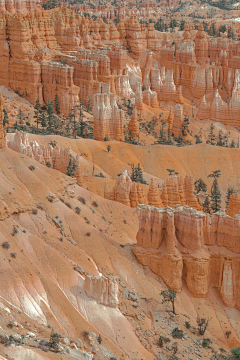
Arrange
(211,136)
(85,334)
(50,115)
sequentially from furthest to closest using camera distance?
(211,136)
(50,115)
(85,334)

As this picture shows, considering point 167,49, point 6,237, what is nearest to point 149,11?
point 167,49

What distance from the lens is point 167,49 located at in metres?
123

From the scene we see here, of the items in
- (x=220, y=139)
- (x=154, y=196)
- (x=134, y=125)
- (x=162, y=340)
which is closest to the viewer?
(x=162, y=340)

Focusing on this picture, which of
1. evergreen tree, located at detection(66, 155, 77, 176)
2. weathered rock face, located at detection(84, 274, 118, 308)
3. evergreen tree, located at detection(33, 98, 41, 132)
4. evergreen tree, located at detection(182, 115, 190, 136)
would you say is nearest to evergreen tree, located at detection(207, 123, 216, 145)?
evergreen tree, located at detection(182, 115, 190, 136)

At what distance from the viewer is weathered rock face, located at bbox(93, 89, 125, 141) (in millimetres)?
85438

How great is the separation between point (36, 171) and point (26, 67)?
158ft

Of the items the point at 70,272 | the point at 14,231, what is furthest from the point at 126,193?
the point at 14,231

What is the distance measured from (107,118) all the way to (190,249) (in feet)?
151

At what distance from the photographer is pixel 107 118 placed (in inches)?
3398

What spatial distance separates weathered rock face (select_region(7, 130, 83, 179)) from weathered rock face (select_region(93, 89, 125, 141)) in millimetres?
27329

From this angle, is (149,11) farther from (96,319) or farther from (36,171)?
(96,319)

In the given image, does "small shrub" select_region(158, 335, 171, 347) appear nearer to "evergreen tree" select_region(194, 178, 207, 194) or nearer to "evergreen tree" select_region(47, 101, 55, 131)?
"evergreen tree" select_region(194, 178, 207, 194)

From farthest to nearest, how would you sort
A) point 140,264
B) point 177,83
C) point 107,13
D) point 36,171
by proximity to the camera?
point 107,13 < point 177,83 < point 36,171 < point 140,264

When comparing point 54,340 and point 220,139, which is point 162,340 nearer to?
point 54,340
